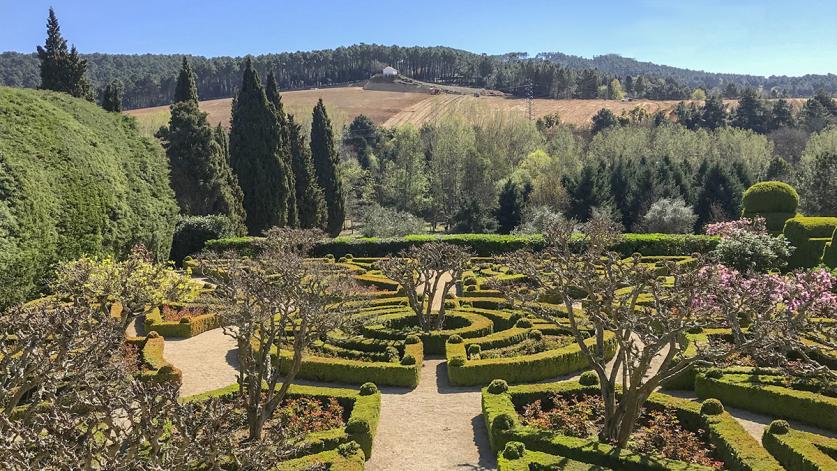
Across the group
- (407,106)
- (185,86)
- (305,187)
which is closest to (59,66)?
(185,86)

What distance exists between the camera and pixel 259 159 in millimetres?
46625

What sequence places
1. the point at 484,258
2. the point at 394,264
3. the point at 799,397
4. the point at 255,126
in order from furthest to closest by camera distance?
the point at 255,126
the point at 484,258
the point at 394,264
the point at 799,397

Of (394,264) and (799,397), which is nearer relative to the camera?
(799,397)

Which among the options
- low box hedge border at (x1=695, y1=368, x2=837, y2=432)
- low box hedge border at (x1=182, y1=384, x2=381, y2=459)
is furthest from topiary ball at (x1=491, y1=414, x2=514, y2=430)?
low box hedge border at (x1=695, y1=368, x2=837, y2=432)

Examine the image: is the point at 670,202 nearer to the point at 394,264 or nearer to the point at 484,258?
the point at 484,258

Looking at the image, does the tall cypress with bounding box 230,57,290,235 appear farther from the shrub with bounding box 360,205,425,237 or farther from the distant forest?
the distant forest

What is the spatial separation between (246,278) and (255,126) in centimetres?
3452

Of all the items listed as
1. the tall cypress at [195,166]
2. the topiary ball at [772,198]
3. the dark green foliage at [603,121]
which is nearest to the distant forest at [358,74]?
the dark green foliage at [603,121]

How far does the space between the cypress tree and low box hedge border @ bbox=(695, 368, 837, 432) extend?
146ft

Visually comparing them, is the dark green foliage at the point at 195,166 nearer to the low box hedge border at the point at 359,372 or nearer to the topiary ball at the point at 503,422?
the low box hedge border at the point at 359,372

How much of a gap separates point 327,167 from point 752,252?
38209 mm

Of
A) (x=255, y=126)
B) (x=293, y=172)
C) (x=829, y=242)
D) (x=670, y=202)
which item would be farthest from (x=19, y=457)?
(x=670, y=202)

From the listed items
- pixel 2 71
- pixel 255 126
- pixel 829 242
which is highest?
pixel 2 71

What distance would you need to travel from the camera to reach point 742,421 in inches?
613
